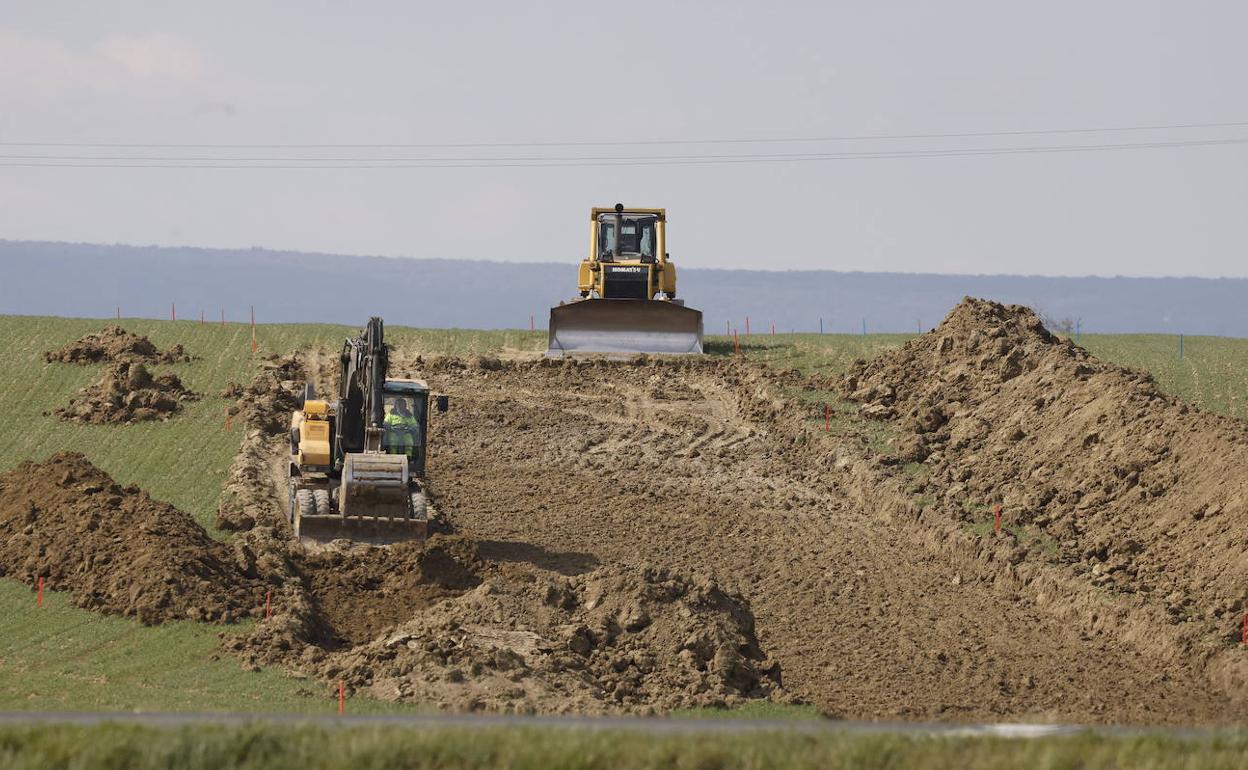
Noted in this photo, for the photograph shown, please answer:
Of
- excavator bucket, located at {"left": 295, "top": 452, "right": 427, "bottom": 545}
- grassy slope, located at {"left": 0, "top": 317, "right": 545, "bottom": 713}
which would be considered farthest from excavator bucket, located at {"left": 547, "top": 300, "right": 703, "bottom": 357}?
excavator bucket, located at {"left": 295, "top": 452, "right": 427, "bottom": 545}

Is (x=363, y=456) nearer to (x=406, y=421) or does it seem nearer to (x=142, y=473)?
(x=406, y=421)

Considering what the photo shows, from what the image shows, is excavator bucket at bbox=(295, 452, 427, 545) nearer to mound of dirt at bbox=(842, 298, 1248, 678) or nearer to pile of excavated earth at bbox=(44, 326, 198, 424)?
mound of dirt at bbox=(842, 298, 1248, 678)

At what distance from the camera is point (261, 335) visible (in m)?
50.8

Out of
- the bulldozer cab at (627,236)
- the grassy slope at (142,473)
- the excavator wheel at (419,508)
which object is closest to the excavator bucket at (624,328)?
the bulldozer cab at (627,236)

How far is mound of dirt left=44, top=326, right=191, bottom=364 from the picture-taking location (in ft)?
152

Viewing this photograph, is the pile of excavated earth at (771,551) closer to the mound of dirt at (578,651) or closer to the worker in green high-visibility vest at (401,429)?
the mound of dirt at (578,651)

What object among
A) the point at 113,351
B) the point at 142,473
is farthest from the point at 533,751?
the point at 113,351

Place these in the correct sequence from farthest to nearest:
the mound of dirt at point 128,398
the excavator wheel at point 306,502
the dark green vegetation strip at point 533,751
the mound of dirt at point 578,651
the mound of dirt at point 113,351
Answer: the mound of dirt at point 113,351, the mound of dirt at point 128,398, the excavator wheel at point 306,502, the mound of dirt at point 578,651, the dark green vegetation strip at point 533,751

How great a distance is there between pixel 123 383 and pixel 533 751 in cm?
3120

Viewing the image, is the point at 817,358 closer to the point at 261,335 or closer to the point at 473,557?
the point at 261,335

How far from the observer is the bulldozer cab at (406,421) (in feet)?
96.4

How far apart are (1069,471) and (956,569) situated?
417cm

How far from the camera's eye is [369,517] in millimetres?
27953

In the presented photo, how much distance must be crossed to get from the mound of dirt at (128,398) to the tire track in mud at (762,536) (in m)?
6.46
